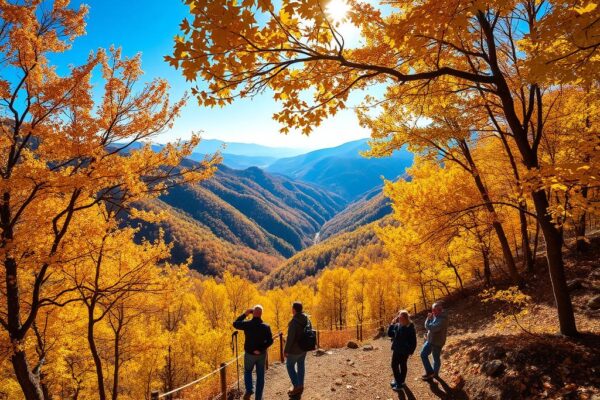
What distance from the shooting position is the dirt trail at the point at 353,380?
673 cm

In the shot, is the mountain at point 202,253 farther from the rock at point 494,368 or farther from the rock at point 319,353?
the rock at point 494,368

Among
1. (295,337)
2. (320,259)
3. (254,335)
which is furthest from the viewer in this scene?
(320,259)

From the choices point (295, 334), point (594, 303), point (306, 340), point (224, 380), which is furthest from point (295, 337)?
point (594, 303)

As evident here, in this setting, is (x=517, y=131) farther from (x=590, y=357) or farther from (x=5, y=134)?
(x=5, y=134)

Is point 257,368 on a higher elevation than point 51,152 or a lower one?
lower

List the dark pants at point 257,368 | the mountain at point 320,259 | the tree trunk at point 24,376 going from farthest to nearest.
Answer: the mountain at point 320,259 → the tree trunk at point 24,376 → the dark pants at point 257,368

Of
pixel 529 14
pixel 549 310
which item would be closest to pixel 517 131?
pixel 529 14

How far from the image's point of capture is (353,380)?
26.6ft

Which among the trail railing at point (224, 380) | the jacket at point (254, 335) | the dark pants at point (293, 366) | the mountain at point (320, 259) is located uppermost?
the jacket at point (254, 335)

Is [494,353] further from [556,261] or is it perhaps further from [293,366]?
[293,366]

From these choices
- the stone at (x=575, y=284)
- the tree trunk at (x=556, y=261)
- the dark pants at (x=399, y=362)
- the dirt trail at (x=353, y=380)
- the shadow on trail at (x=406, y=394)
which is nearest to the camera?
the tree trunk at (x=556, y=261)

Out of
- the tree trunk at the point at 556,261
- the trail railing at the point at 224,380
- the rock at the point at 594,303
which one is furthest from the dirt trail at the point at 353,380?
the rock at the point at 594,303

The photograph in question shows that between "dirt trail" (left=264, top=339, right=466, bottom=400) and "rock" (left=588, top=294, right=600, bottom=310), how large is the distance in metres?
4.42

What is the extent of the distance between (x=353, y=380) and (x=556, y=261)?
→ 16.8ft
